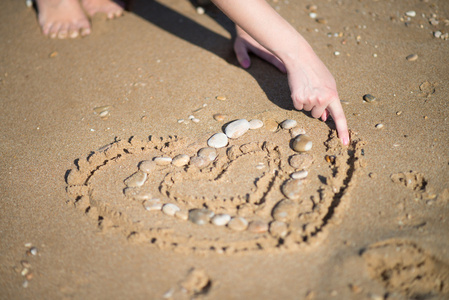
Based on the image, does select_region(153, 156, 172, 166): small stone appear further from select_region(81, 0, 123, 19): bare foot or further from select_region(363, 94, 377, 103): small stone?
select_region(81, 0, 123, 19): bare foot

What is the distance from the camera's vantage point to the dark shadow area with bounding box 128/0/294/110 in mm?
2525

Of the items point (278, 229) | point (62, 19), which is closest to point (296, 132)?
point (278, 229)

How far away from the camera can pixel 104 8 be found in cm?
335

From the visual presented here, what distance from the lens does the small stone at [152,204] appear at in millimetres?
1884

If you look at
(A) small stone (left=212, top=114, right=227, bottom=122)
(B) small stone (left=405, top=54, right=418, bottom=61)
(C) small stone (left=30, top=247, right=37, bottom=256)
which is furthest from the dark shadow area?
(C) small stone (left=30, top=247, right=37, bottom=256)

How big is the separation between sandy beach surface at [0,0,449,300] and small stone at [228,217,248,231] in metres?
0.03

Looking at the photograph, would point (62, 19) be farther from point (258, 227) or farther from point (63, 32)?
point (258, 227)

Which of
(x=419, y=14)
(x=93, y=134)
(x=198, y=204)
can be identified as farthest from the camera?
(x=419, y=14)

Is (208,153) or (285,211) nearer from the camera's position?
(285,211)

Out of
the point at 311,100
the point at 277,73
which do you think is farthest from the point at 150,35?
the point at 311,100

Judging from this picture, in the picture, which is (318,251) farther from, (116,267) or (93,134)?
(93,134)

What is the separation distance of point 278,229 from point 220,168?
51 centimetres

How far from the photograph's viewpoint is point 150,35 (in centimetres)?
308

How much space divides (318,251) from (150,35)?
2.23 m
